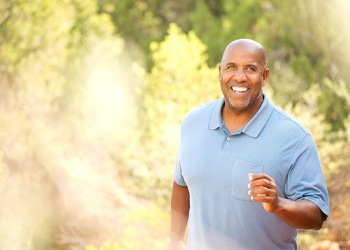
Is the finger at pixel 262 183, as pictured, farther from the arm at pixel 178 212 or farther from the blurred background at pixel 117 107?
the blurred background at pixel 117 107

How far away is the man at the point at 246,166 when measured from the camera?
2066 millimetres

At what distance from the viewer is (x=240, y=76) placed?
221 centimetres

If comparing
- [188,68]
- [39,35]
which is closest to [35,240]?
[188,68]

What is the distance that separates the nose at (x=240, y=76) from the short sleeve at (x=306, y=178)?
0.95ft

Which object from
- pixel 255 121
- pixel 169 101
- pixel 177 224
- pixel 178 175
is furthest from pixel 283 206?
pixel 169 101

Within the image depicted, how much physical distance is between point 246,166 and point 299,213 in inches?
9.3

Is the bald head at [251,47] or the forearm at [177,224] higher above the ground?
the bald head at [251,47]

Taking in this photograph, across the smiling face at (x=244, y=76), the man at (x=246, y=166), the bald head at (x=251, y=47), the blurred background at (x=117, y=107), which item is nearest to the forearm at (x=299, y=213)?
the man at (x=246, y=166)

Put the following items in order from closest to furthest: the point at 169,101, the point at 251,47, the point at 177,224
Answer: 1. the point at 251,47
2. the point at 177,224
3. the point at 169,101

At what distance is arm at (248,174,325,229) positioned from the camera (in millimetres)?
1877

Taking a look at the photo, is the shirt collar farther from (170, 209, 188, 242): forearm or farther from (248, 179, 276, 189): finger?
(170, 209, 188, 242): forearm

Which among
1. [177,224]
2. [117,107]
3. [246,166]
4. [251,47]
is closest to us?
[246,166]

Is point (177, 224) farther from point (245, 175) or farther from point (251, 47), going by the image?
point (251, 47)

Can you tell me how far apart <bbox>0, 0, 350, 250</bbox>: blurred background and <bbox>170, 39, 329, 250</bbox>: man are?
3.05 m
